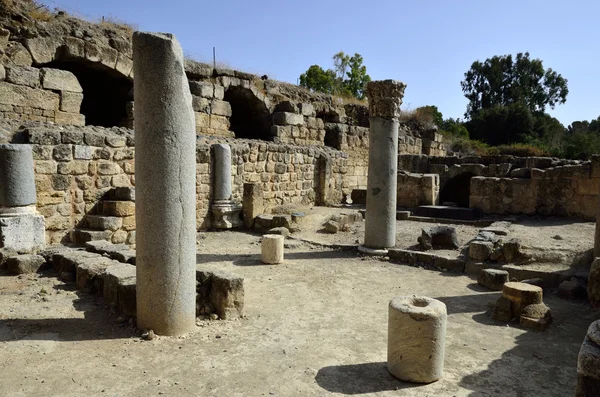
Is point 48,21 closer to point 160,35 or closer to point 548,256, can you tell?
point 160,35

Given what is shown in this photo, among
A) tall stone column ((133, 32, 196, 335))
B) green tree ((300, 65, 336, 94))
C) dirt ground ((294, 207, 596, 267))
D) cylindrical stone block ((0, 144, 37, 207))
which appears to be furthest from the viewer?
green tree ((300, 65, 336, 94))

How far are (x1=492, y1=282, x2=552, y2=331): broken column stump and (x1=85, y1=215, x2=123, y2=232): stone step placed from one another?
21.7 feet

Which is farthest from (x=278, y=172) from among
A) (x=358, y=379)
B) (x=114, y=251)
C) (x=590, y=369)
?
(x=590, y=369)

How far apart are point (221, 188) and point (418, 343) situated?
26.8 ft

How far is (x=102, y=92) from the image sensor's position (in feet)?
43.2

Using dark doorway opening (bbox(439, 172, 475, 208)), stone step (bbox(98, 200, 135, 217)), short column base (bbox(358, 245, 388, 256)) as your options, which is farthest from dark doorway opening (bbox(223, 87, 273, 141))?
short column base (bbox(358, 245, 388, 256))

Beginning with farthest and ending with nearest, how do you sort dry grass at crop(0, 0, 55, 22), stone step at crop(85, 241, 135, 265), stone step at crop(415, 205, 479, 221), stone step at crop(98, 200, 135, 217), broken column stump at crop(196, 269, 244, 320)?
stone step at crop(415, 205, 479, 221) < dry grass at crop(0, 0, 55, 22) < stone step at crop(98, 200, 135, 217) < stone step at crop(85, 241, 135, 265) < broken column stump at crop(196, 269, 244, 320)

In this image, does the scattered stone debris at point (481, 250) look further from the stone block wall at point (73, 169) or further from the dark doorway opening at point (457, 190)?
the dark doorway opening at point (457, 190)

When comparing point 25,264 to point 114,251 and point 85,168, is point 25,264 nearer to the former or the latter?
point 114,251

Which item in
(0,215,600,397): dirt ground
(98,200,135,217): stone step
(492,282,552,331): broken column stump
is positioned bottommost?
(0,215,600,397): dirt ground

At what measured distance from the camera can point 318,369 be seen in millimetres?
4012

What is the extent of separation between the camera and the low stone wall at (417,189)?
14234 millimetres

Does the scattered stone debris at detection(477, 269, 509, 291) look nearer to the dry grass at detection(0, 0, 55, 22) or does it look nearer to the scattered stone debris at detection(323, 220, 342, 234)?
the scattered stone debris at detection(323, 220, 342, 234)

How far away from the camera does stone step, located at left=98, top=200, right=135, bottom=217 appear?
8.50 meters
